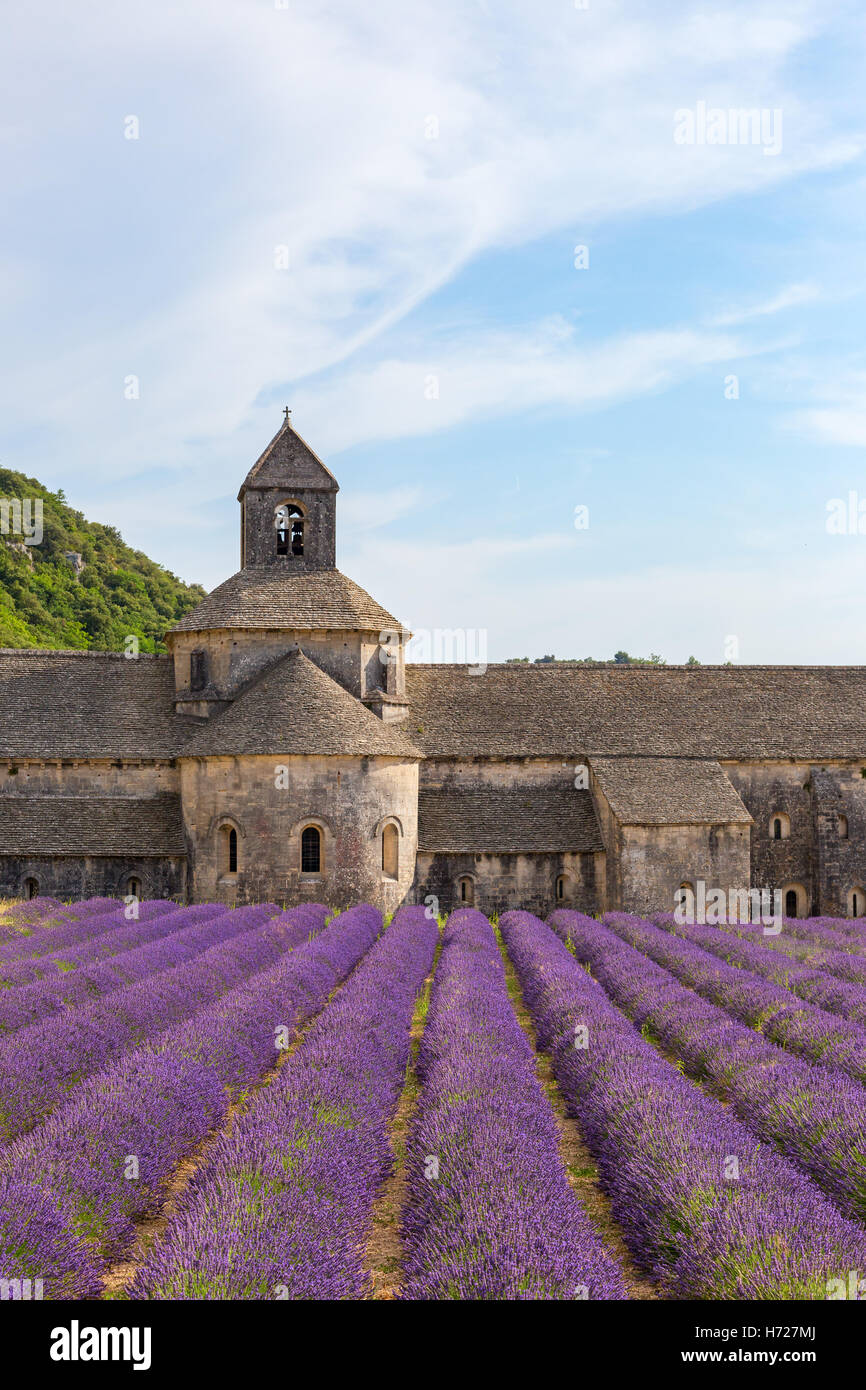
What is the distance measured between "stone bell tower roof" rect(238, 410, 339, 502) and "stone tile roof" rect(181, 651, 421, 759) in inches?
236

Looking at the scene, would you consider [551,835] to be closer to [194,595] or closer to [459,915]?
[459,915]

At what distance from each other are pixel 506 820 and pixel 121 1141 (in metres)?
19.8

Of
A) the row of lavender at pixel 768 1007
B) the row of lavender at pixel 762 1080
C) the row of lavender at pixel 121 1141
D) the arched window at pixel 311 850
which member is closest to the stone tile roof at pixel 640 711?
the arched window at pixel 311 850

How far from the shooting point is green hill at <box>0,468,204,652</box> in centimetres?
5656

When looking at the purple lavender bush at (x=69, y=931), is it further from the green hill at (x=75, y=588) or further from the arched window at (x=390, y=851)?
the green hill at (x=75, y=588)

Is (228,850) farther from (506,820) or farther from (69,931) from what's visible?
(69,931)

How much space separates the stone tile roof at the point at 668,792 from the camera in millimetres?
24891

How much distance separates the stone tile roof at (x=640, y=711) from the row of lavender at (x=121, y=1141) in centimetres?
1648

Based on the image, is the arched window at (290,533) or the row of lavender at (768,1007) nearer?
the row of lavender at (768,1007)

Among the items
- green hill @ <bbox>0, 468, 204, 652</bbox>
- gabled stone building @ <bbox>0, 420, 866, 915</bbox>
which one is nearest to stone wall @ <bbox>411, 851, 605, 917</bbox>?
gabled stone building @ <bbox>0, 420, 866, 915</bbox>

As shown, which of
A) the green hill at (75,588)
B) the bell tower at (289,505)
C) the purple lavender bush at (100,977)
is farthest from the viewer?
the green hill at (75,588)

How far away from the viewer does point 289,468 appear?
29203mm

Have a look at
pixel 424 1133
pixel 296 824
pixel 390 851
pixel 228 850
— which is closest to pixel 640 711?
pixel 390 851

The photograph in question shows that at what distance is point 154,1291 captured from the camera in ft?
15.6
